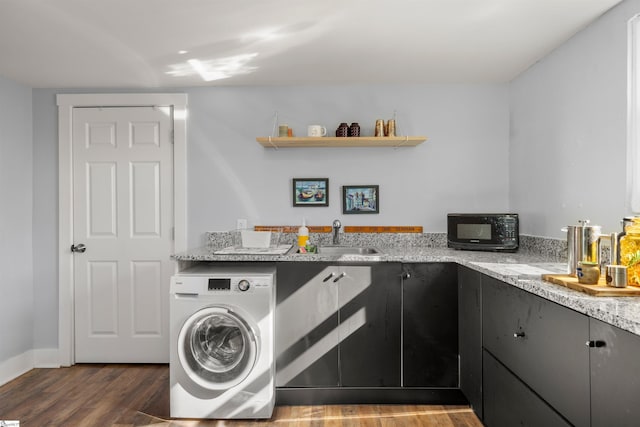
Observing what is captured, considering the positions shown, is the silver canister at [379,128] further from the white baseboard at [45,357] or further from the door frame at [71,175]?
the white baseboard at [45,357]

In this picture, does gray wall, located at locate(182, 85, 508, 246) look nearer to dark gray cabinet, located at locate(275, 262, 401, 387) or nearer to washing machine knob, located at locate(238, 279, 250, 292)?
dark gray cabinet, located at locate(275, 262, 401, 387)

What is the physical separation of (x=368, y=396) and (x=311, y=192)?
5.05 ft

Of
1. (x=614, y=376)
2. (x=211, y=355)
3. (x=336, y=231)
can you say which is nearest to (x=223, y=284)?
(x=211, y=355)

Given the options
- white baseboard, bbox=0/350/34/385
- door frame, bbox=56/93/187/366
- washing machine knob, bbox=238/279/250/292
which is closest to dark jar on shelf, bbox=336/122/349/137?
door frame, bbox=56/93/187/366

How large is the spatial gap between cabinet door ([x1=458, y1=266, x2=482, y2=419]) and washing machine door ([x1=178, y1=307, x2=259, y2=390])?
122 cm

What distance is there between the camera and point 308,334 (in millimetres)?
2693

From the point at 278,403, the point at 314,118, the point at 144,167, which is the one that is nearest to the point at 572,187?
the point at 314,118

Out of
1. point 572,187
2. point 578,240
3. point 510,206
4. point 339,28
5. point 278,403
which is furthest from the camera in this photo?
point 510,206

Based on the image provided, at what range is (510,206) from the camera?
11.0 ft

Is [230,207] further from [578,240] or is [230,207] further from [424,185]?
[578,240]

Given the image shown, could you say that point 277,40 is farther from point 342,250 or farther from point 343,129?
point 342,250

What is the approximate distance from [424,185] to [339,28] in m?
1.51

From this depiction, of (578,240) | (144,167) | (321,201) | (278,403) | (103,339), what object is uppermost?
(144,167)

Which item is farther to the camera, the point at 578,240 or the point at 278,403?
the point at 278,403
